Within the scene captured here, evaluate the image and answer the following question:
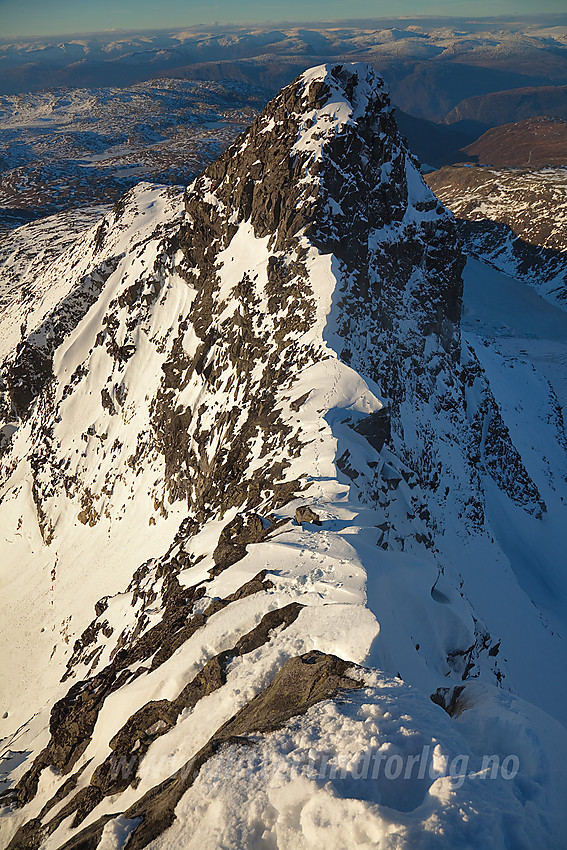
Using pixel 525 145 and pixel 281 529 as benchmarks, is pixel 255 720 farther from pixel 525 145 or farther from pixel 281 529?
pixel 525 145

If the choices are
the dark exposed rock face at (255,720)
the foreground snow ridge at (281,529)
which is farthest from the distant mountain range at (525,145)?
the dark exposed rock face at (255,720)

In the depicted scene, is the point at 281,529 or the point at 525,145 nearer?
the point at 281,529

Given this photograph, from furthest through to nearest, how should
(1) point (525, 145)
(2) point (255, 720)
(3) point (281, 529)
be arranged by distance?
(1) point (525, 145)
(3) point (281, 529)
(2) point (255, 720)

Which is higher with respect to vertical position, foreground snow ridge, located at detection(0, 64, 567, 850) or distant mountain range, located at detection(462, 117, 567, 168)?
distant mountain range, located at detection(462, 117, 567, 168)

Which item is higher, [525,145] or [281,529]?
[525,145]

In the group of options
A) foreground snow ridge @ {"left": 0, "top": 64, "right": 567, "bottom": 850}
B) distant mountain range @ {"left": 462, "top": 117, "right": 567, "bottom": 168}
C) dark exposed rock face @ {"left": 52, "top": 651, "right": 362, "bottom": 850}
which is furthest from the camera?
distant mountain range @ {"left": 462, "top": 117, "right": 567, "bottom": 168}

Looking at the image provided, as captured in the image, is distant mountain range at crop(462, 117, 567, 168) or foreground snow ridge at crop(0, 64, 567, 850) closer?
foreground snow ridge at crop(0, 64, 567, 850)

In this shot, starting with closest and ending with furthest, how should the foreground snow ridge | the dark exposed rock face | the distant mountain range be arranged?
the foreground snow ridge, the dark exposed rock face, the distant mountain range

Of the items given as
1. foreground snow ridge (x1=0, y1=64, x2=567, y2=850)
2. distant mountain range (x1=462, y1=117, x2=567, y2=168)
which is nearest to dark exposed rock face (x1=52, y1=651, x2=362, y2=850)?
foreground snow ridge (x1=0, y1=64, x2=567, y2=850)

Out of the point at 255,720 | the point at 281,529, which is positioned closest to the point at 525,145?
the point at 281,529

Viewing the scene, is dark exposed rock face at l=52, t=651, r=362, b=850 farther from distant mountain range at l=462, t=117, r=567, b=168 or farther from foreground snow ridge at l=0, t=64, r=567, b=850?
distant mountain range at l=462, t=117, r=567, b=168
